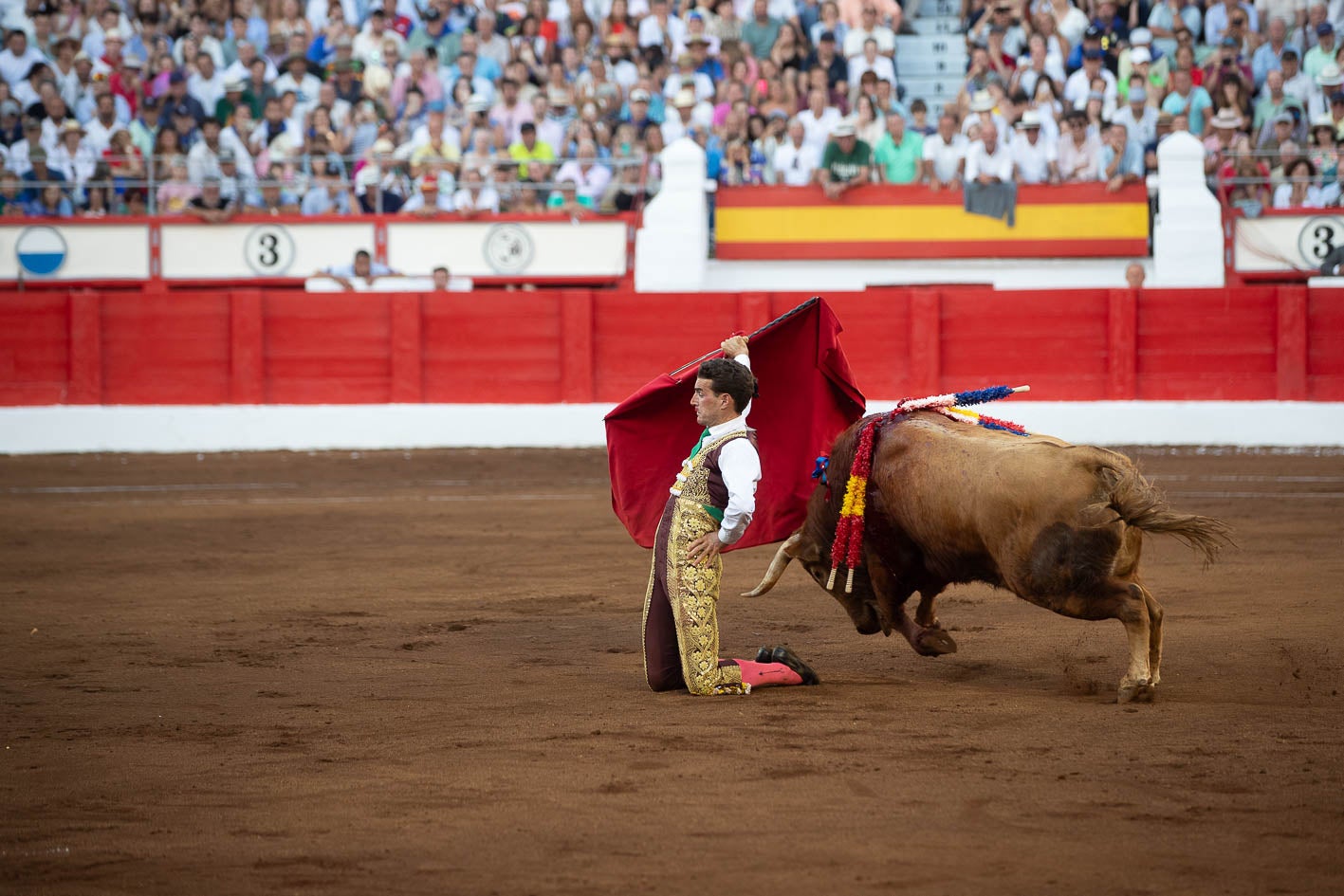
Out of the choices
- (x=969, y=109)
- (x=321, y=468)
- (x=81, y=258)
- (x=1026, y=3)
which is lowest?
(x=321, y=468)

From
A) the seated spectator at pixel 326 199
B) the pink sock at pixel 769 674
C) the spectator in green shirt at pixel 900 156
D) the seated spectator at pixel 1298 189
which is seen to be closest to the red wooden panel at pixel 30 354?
the seated spectator at pixel 326 199

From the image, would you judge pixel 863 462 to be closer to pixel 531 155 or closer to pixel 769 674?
pixel 769 674

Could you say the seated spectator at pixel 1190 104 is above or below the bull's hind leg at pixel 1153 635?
above

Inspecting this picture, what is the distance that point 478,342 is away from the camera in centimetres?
1470

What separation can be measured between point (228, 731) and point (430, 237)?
1176cm

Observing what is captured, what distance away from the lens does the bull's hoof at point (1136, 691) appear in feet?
15.8

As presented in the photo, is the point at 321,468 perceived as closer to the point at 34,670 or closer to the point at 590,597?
the point at 590,597

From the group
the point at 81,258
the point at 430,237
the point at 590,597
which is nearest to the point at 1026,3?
the point at 430,237

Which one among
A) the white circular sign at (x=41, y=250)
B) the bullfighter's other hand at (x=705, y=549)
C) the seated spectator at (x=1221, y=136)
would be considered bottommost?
the bullfighter's other hand at (x=705, y=549)

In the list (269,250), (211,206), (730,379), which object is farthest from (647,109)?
(730,379)

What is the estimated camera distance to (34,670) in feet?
18.7

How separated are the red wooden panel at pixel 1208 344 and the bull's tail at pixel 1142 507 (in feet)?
32.2

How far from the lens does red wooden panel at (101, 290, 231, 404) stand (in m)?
14.6

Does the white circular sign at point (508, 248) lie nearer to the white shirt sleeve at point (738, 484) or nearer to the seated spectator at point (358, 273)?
the seated spectator at point (358, 273)
